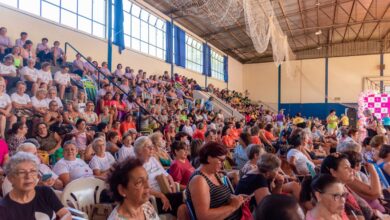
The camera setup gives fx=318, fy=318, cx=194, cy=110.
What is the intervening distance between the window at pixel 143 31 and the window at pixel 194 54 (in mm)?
2962

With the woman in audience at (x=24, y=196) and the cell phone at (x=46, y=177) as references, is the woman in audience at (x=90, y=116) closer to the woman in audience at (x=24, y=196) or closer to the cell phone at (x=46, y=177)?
the cell phone at (x=46, y=177)

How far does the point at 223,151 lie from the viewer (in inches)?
91.8

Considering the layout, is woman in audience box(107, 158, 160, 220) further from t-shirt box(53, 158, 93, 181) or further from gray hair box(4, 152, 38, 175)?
t-shirt box(53, 158, 93, 181)

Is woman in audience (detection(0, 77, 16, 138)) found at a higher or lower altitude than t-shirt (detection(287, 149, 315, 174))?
higher

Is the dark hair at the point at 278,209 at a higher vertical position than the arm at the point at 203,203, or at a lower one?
higher

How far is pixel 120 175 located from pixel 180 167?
5.76ft

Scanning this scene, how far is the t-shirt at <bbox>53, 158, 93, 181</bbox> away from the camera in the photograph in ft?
11.2

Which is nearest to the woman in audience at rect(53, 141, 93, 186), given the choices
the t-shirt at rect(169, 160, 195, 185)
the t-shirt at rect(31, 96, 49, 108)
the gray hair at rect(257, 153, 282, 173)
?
the t-shirt at rect(169, 160, 195, 185)

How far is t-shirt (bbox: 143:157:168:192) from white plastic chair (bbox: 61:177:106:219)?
23.2 inches

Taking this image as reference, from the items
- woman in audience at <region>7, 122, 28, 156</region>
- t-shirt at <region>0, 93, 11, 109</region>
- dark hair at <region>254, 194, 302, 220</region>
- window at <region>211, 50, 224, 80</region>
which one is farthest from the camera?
window at <region>211, 50, 224, 80</region>

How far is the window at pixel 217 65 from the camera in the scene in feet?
69.6

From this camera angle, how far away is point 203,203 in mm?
2100

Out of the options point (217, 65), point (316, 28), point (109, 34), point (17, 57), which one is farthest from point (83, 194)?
point (217, 65)

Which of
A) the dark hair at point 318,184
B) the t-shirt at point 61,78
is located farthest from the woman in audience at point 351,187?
the t-shirt at point 61,78
